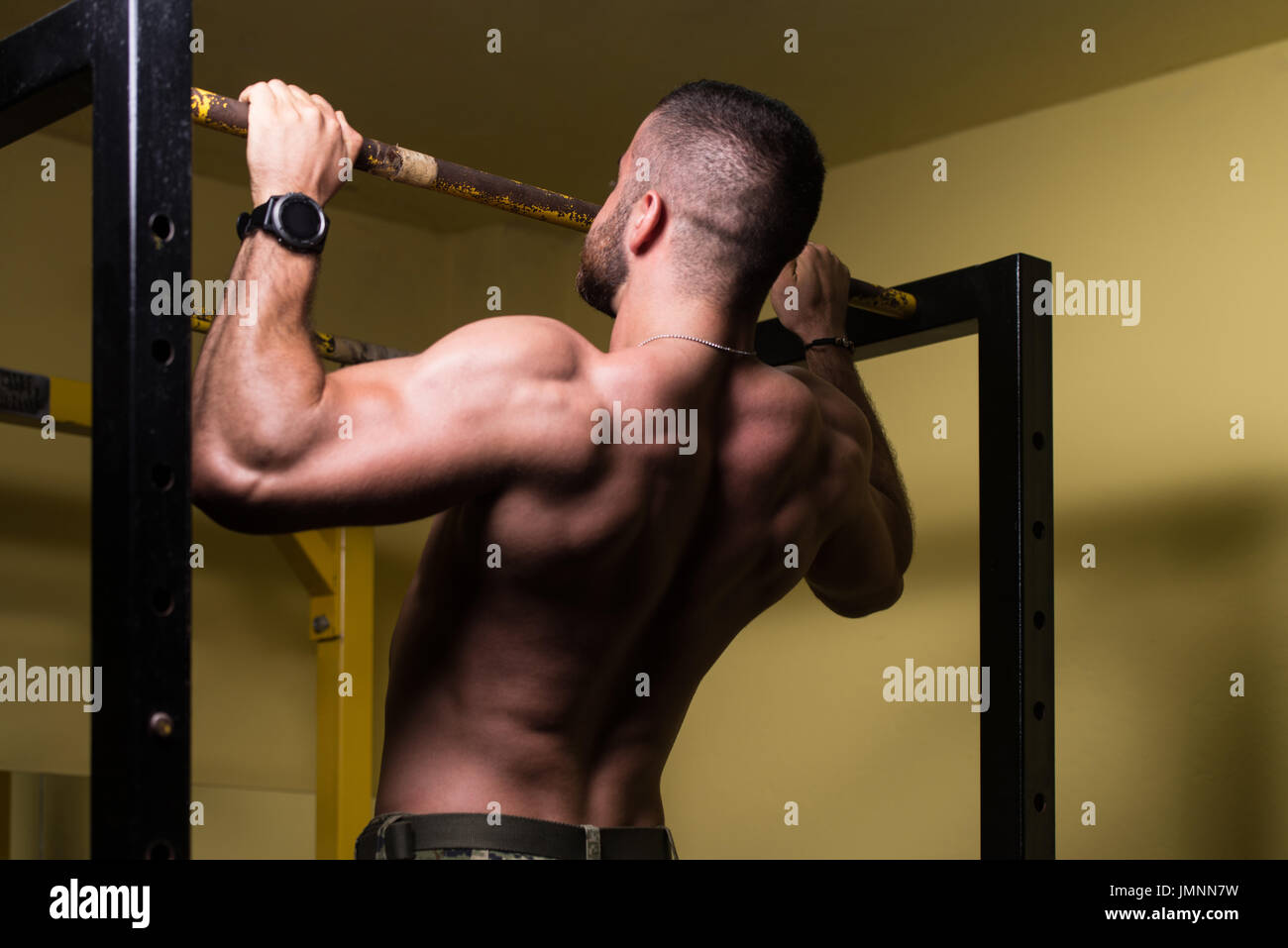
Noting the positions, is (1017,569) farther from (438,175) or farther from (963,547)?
(963,547)

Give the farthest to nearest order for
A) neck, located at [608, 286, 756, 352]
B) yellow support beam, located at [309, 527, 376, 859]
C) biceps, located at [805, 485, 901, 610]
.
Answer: yellow support beam, located at [309, 527, 376, 859]
biceps, located at [805, 485, 901, 610]
neck, located at [608, 286, 756, 352]

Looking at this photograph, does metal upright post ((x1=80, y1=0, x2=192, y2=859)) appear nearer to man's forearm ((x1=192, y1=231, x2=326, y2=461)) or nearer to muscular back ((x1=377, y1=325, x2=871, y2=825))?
man's forearm ((x1=192, y1=231, x2=326, y2=461))

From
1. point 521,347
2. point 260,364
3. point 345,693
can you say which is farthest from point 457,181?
point 345,693

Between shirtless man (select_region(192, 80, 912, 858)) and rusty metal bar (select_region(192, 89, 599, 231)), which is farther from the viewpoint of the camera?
rusty metal bar (select_region(192, 89, 599, 231))

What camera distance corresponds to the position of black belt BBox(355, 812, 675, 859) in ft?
5.40

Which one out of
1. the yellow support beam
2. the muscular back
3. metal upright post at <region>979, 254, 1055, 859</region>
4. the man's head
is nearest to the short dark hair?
the man's head

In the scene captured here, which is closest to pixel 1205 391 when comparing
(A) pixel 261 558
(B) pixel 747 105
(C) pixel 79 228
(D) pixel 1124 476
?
(D) pixel 1124 476

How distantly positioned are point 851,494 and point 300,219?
882 mm

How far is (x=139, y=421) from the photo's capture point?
1320 millimetres

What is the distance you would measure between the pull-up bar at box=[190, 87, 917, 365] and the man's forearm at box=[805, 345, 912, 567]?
5.6 inches

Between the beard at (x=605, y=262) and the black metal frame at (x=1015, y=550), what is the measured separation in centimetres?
77

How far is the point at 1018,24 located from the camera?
3363 mm
